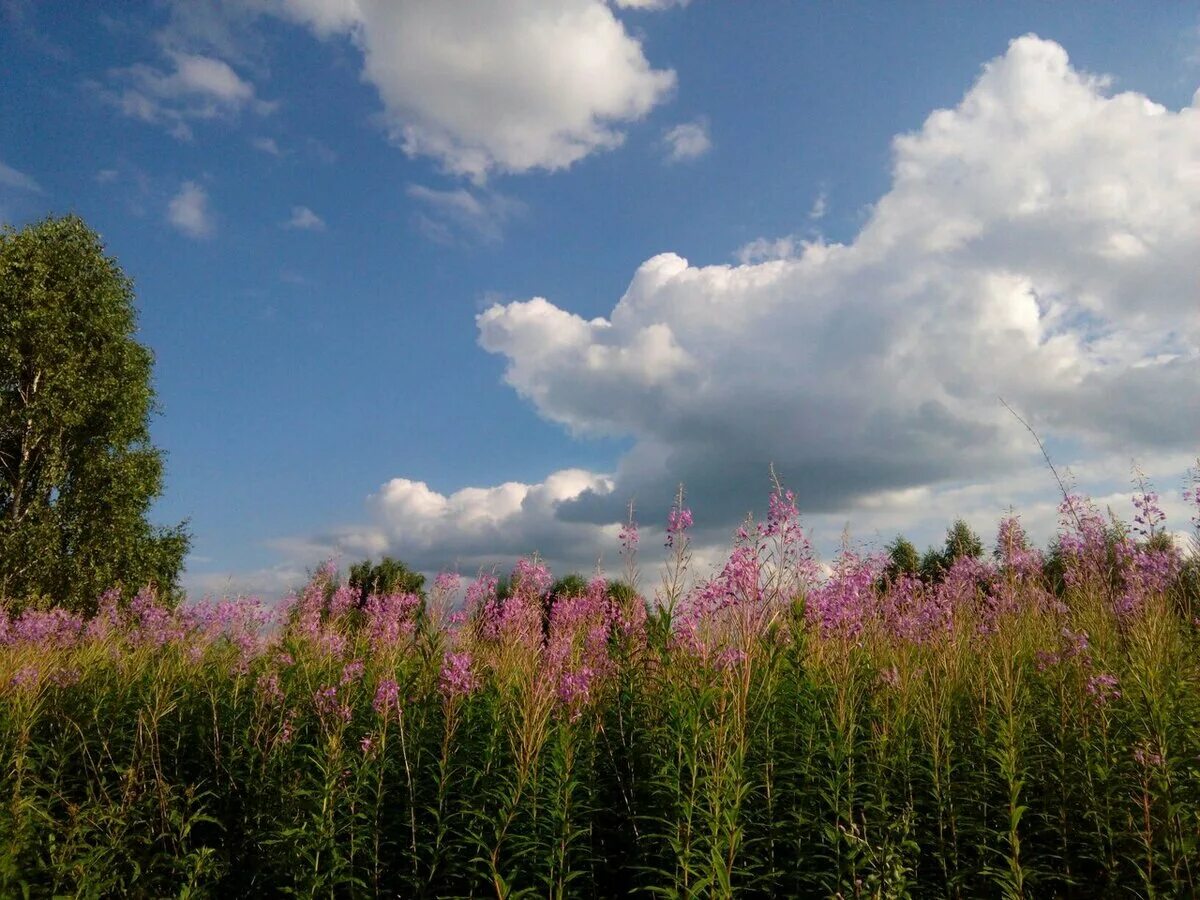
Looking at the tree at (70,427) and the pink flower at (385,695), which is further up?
the tree at (70,427)

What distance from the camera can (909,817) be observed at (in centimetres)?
434

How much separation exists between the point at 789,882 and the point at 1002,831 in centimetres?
142

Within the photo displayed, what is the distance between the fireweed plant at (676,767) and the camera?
4.24 meters

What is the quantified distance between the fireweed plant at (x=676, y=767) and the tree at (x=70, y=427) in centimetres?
1641

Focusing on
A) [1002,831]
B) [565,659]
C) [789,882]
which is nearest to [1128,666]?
[1002,831]

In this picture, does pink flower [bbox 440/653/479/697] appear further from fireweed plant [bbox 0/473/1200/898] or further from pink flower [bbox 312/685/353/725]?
pink flower [bbox 312/685/353/725]

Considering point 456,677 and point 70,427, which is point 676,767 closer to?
point 456,677

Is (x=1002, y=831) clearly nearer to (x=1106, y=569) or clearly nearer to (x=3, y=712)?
(x=1106, y=569)

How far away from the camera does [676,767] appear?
446cm

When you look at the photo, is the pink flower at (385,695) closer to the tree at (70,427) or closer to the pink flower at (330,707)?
the pink flower at (330,707)

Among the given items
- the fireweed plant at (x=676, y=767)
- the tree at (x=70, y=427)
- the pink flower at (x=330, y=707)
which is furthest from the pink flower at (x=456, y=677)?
the tree at (x=70, y=427)

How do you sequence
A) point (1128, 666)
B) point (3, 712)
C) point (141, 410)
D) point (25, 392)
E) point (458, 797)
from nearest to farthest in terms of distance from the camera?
point (458, 797) → point (1128, 666) → point (3, 712) → point (25, 392) → point (141, 410)

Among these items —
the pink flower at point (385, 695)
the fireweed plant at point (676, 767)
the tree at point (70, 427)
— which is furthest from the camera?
the tree at point (70, 427)

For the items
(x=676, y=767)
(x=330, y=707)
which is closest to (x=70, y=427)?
(x=330, y=707)
